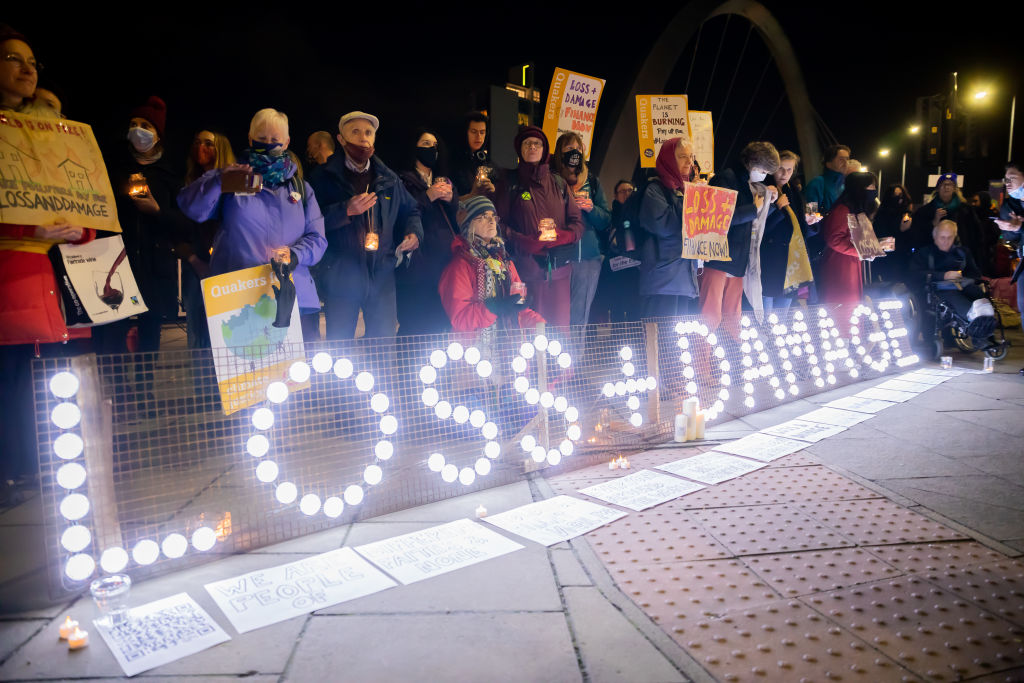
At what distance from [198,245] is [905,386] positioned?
621 cm

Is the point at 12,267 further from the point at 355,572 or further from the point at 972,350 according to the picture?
the point at 972,350

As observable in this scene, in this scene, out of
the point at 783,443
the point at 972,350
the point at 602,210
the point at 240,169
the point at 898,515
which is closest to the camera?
the point at 898,515

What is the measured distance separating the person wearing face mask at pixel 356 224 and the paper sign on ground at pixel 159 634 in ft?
7.03

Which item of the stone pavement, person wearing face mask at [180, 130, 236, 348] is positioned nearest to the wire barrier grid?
the stone pavement

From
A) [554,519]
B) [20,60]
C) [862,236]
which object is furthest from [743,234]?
[20,60]

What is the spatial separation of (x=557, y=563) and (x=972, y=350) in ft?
26.8

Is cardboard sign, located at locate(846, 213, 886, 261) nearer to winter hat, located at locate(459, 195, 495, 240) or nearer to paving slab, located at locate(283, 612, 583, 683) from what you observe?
winter hat, located at locate(459, 195, 495, 240)

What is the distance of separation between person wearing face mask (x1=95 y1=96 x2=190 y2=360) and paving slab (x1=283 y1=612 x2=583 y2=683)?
2946mm

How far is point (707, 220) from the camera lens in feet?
17.1

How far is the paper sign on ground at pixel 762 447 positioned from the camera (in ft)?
12.1

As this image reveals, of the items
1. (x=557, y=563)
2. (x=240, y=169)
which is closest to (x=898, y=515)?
(x=557, y=563)

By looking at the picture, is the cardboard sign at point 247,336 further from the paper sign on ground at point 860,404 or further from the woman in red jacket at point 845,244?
the woman in red jacket at point 845,244

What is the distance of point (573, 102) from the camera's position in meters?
7.97

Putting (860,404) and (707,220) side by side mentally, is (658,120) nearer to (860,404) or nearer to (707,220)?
(707,220)
